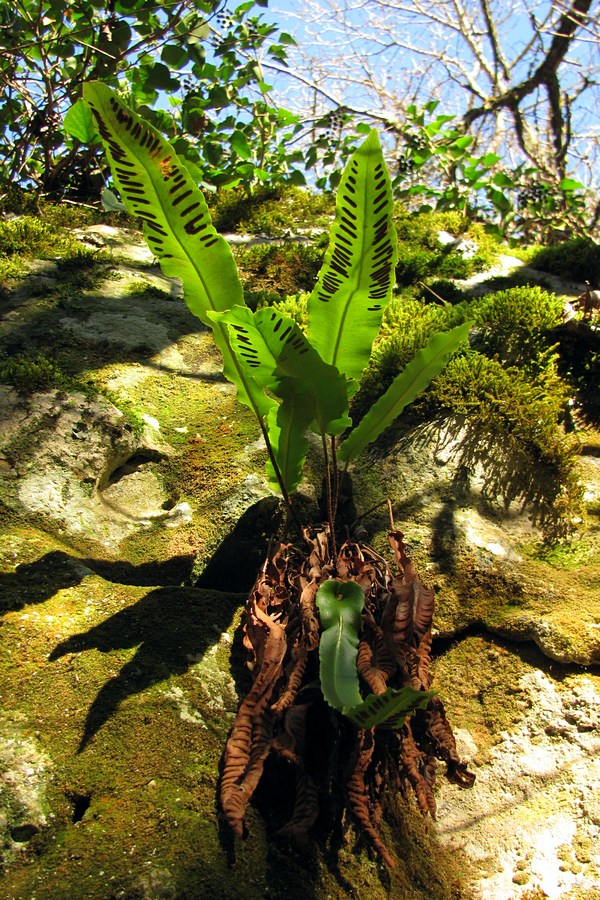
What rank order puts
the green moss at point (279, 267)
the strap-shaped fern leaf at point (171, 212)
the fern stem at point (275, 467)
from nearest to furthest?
the strap-shaped fern leaf at point (171, 212) → the fern stem at point (275, 467) → the green moss at point (279, 267)

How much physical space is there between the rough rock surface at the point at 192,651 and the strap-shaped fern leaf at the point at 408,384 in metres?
0.32

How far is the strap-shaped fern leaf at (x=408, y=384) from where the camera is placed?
174 centimetres

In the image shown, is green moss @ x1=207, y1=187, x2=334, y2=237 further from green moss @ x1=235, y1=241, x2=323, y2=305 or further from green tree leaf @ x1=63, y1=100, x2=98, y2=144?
green tree leaf @ x1=63, y1=100, x2=98, y2=144

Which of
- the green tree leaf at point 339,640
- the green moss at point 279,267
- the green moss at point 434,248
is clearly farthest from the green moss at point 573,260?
the green tree leaf at point 339,640

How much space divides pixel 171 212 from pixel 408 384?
2.57ft

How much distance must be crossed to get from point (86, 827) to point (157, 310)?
7.52ft

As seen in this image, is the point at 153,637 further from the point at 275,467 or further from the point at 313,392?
the point at 313,392

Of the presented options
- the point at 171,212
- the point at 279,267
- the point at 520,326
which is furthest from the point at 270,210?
the point at 171,212

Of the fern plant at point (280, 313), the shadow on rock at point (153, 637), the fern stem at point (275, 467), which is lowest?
the shadow on rock at point (153, 637)

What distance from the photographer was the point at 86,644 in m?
1.60

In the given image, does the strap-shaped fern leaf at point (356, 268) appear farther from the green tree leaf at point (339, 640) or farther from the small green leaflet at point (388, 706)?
the small green leaflet at point (388, 706)

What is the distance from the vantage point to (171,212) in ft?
5.62

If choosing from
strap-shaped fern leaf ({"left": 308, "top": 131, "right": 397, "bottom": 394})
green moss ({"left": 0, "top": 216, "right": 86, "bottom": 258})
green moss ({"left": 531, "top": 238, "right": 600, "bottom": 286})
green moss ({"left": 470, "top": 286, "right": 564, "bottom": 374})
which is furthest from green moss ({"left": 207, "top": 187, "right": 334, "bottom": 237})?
strap-shaped fern leaf ({"left": 308, "top": 131, "right": 397, "bottom": 394})

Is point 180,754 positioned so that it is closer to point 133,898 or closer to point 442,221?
point 133,898
